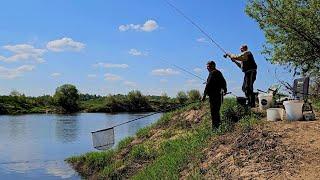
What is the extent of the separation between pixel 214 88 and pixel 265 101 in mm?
2387

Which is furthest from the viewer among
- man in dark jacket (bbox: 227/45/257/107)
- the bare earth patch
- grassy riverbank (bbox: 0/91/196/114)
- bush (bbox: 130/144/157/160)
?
grassy riverbank (bbox: 0/91/196/114)

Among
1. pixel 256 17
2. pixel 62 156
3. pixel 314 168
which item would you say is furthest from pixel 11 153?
pixel 314 168

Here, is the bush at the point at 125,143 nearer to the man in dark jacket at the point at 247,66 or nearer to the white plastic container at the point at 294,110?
the man in dark jacket at the point at 247,66

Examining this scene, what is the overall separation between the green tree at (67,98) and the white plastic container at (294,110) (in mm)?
94428

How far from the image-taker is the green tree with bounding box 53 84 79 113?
107m

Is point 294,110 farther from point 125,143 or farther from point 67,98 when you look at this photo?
point 67,98

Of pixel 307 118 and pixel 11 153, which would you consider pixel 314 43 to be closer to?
pixel 307 118

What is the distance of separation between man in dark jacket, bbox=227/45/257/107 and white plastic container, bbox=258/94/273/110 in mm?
329

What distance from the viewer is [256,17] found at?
24812 mm

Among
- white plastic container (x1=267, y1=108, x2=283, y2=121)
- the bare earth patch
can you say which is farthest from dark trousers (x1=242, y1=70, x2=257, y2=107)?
the bare earth patch

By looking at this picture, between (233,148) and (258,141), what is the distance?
635mm

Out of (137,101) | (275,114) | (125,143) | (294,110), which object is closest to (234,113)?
(275,114)

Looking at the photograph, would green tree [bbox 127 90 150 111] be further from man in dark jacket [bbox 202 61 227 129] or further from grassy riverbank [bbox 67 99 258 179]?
man in dark jacket [bbox 202 61 227 129]

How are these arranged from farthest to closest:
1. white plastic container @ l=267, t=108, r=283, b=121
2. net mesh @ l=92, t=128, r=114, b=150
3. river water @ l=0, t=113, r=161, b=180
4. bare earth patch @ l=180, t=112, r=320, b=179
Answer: river water @ l=0, t=113, r=161, b=180 → net mesh @ l=92, t=128, r=114, b=150 → white plastic container @ l=267, t=108, r=283, b=121 → bare earth patch @ l=180, t=112, r=320, b=179
